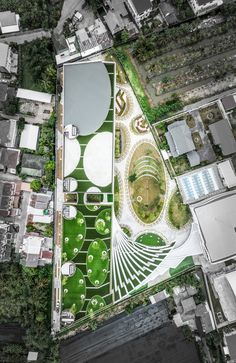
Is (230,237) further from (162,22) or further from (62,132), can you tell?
(162,22)

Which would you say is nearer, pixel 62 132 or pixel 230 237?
pixel 230 237

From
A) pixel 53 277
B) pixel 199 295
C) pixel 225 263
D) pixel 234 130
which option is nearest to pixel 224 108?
pixel 234 130

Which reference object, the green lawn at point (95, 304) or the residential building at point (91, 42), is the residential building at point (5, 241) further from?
the residential building at point (91, 42)

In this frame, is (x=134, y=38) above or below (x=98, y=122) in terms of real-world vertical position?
above

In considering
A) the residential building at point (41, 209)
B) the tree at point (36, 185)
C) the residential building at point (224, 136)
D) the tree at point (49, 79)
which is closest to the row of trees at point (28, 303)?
the residential building at point (41, 209)

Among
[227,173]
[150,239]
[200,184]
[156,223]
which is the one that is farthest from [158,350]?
[227,173]

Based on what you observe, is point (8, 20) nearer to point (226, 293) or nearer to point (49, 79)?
point (49, 79)
